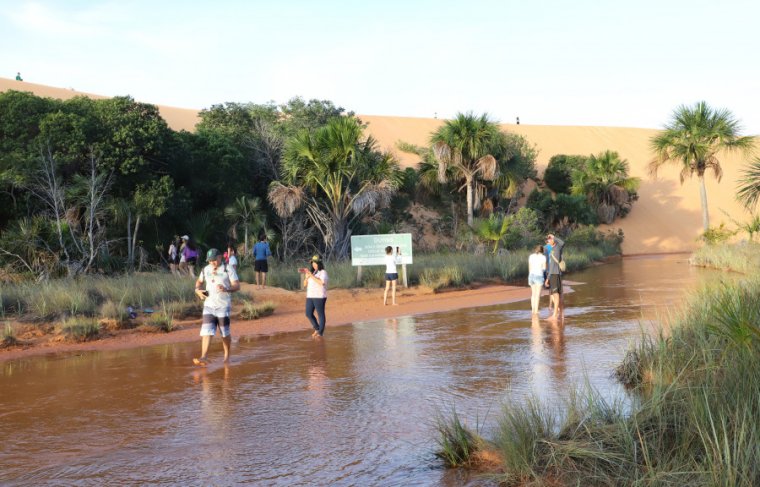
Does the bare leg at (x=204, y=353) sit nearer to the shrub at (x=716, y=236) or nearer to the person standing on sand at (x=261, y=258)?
the person standing on sand at (x=261, y=258)

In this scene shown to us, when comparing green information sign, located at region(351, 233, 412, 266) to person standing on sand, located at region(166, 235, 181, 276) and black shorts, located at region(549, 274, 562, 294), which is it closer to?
person standing on sand, located at region(166, 235, 181, 276)

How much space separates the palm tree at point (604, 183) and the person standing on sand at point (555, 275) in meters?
33.4

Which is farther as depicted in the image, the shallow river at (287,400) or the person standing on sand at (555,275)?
the person standing on sand at (555,275)

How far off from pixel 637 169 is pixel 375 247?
53.8 metres

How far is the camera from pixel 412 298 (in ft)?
66.4

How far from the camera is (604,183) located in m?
47.9

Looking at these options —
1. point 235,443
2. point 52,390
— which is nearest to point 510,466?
point 235,443

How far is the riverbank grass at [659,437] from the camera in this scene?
4.27 m

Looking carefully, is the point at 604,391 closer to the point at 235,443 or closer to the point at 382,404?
the point at 382,404

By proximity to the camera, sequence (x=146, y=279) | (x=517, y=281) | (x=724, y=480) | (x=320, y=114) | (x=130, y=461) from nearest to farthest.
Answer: (x=724, y=480) < (x=130, y=461) < (x=146, y=279) < (x=517, y=281) < (x=320, y=114)

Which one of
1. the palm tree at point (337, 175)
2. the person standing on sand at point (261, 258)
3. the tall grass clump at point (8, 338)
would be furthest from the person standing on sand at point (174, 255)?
the tall grass clump at point (8, 338)

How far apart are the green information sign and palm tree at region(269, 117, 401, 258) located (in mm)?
4619

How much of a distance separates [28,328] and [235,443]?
9.54 meters

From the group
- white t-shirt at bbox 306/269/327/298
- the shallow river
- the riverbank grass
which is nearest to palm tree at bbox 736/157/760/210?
the shallow river
